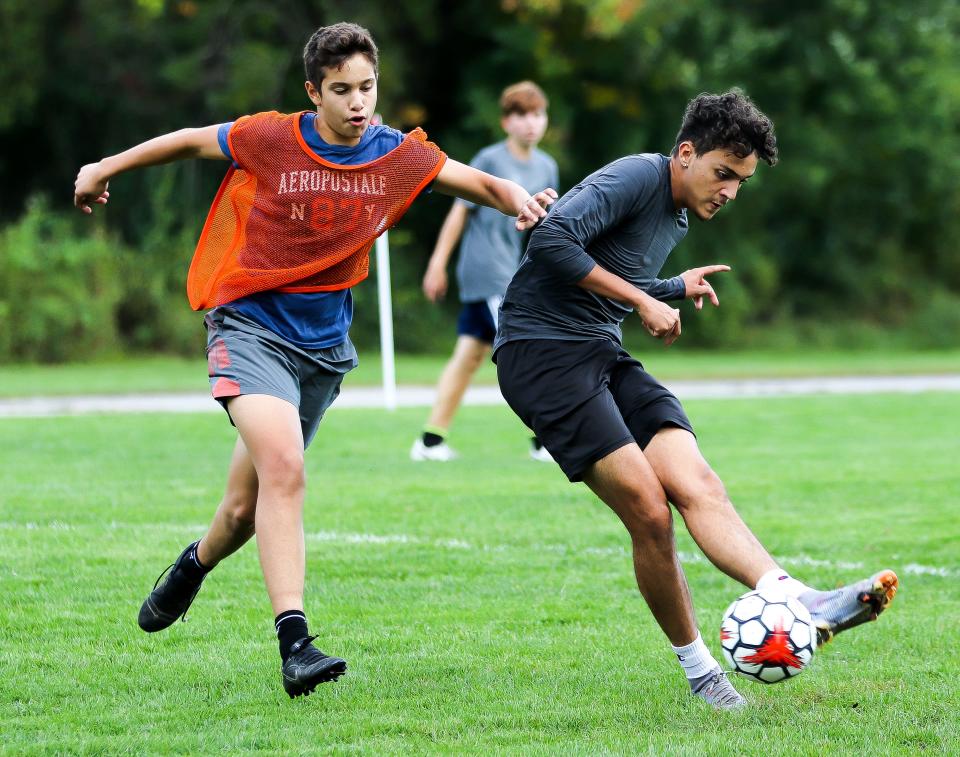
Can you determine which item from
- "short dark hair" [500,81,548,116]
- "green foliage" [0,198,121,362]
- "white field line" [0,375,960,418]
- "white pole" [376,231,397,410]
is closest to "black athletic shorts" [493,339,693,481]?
"short dark hair" [500,81,548,116]

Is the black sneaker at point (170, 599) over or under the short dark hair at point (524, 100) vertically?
under

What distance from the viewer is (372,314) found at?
25938mm

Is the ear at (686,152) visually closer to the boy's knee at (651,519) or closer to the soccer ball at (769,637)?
the boy's knee at (651,519)

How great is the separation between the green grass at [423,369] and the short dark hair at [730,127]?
43.5 ft

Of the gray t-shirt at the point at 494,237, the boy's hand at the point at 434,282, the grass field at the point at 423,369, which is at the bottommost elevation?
the grass field at the point at 423,369

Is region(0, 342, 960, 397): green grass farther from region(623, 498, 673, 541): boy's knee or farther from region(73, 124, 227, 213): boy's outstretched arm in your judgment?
region(623, 498, 673, 541): boy's knee

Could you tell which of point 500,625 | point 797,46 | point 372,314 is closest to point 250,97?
point 372,314

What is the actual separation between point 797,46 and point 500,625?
24377 millimetres

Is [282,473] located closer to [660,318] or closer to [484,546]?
[660,318]

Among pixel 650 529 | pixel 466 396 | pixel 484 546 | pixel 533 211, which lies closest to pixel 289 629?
pixel 650 529

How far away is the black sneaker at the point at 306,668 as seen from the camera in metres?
4.08

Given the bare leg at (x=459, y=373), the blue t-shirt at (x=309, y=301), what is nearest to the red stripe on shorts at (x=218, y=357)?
the blue t-shirt at (x=309, y=301)

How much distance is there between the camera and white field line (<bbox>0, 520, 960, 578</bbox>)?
21.1ft

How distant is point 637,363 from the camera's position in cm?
464
